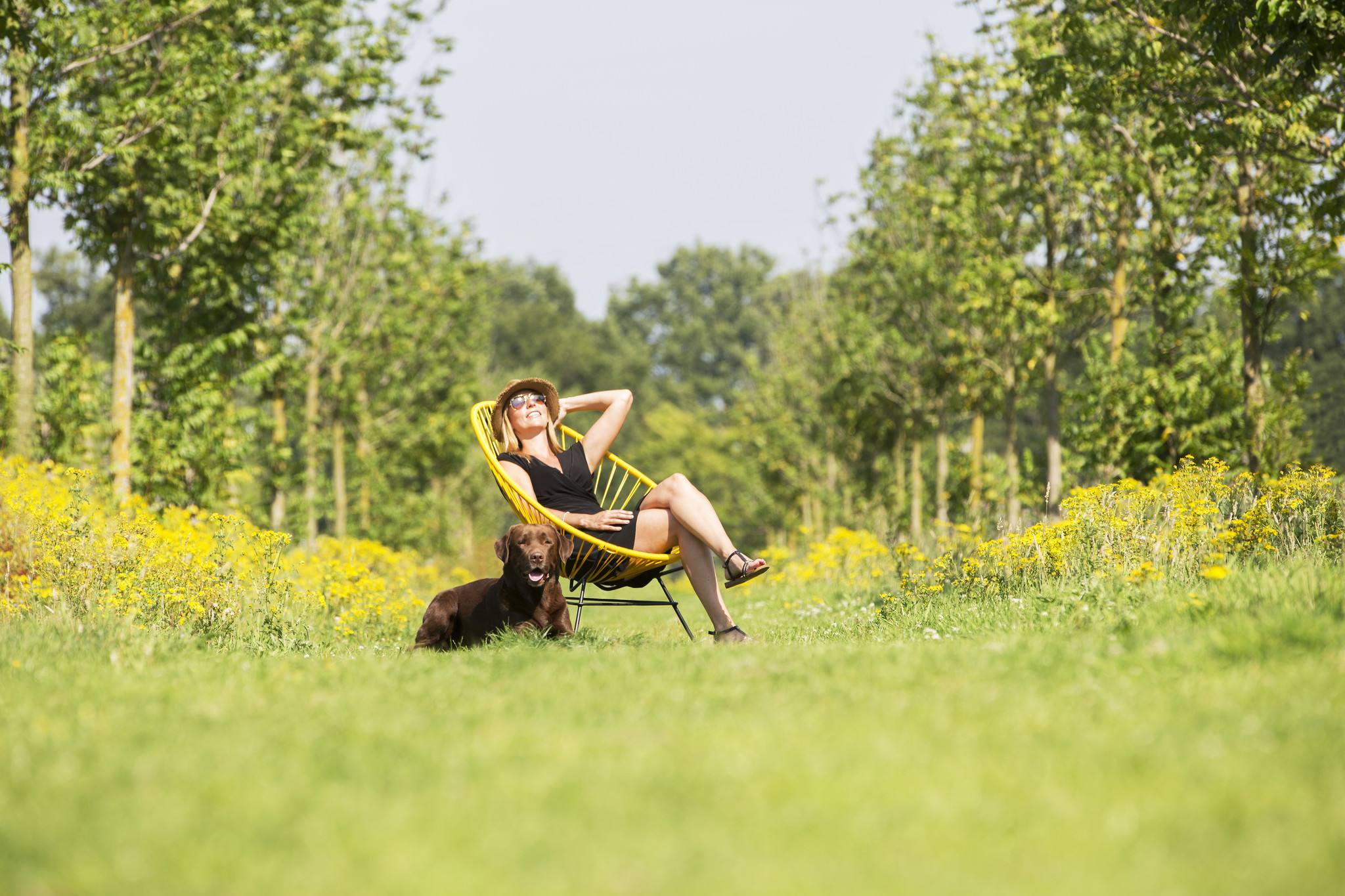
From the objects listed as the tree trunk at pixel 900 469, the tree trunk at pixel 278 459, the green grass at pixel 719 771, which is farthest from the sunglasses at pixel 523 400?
the tree trunk at pixel 900 469

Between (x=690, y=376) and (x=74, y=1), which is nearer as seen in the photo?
(x=74, y=1)

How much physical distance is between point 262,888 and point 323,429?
49.0 ft

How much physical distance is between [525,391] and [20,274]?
456 centimetres

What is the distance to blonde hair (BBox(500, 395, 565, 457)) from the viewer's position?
6.93 meters

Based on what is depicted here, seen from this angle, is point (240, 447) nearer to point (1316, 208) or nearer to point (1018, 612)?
point (1018, 612)

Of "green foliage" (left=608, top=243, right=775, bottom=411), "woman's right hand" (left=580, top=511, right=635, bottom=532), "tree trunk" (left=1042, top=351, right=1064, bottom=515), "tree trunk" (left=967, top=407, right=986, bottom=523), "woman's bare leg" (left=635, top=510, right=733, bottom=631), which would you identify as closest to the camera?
"woman's bare leg" (left=635, top=510, right=733, bottom=631)

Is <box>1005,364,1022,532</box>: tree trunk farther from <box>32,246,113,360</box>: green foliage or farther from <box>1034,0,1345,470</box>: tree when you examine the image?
<box>32,246,113,360</box>: green foliage

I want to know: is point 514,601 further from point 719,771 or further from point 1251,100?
point 1251,100

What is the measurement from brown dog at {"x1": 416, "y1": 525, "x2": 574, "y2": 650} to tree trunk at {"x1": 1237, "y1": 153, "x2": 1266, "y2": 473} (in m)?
6.71

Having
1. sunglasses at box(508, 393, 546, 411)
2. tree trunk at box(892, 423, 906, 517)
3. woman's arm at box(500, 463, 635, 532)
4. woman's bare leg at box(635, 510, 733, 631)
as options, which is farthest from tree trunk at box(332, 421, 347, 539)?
woman's bare leg at box(635, 510, 733, 631)

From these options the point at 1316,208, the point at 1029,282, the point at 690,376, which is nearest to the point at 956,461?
the point at 1029,282

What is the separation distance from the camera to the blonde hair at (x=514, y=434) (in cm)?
693

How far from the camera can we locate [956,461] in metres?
17.4

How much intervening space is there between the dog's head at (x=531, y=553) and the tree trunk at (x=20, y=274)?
4940 mm
